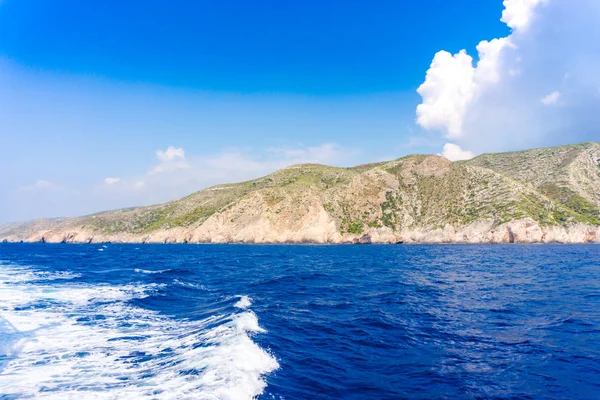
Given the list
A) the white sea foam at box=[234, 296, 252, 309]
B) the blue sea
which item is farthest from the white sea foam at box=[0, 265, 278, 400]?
the white sea foam at box=[234, 296, 252, 309]

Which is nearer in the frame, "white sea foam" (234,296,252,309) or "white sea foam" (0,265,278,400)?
"white sea foam" (0,265,278,400)

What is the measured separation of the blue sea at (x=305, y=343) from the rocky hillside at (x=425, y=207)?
105 meters

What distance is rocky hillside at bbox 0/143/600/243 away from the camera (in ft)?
404

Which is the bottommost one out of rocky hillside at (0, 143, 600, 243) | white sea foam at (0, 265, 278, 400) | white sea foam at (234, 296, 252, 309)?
white sea foam at (234, 296, 252, 309)

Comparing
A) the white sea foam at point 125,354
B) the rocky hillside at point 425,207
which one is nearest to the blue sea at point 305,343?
the white sea foam at point 125,354

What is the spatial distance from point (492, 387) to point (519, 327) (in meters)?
9.14

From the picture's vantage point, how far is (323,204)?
15925 centimetres

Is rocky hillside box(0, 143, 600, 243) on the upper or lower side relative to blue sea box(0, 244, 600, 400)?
upper

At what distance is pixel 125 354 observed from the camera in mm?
15836

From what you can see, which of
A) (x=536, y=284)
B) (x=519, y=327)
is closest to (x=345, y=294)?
(x=519, y=327)

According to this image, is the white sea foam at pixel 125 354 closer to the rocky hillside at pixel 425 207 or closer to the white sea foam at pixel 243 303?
the white sea foam at pixel 243 303

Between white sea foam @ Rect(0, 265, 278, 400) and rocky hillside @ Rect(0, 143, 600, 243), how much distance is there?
413 ft

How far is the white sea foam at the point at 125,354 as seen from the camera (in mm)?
11992

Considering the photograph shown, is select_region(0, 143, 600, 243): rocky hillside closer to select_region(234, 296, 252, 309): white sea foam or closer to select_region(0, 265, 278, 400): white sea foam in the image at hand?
select_region(234, 296, 252, 309): white sea foam
